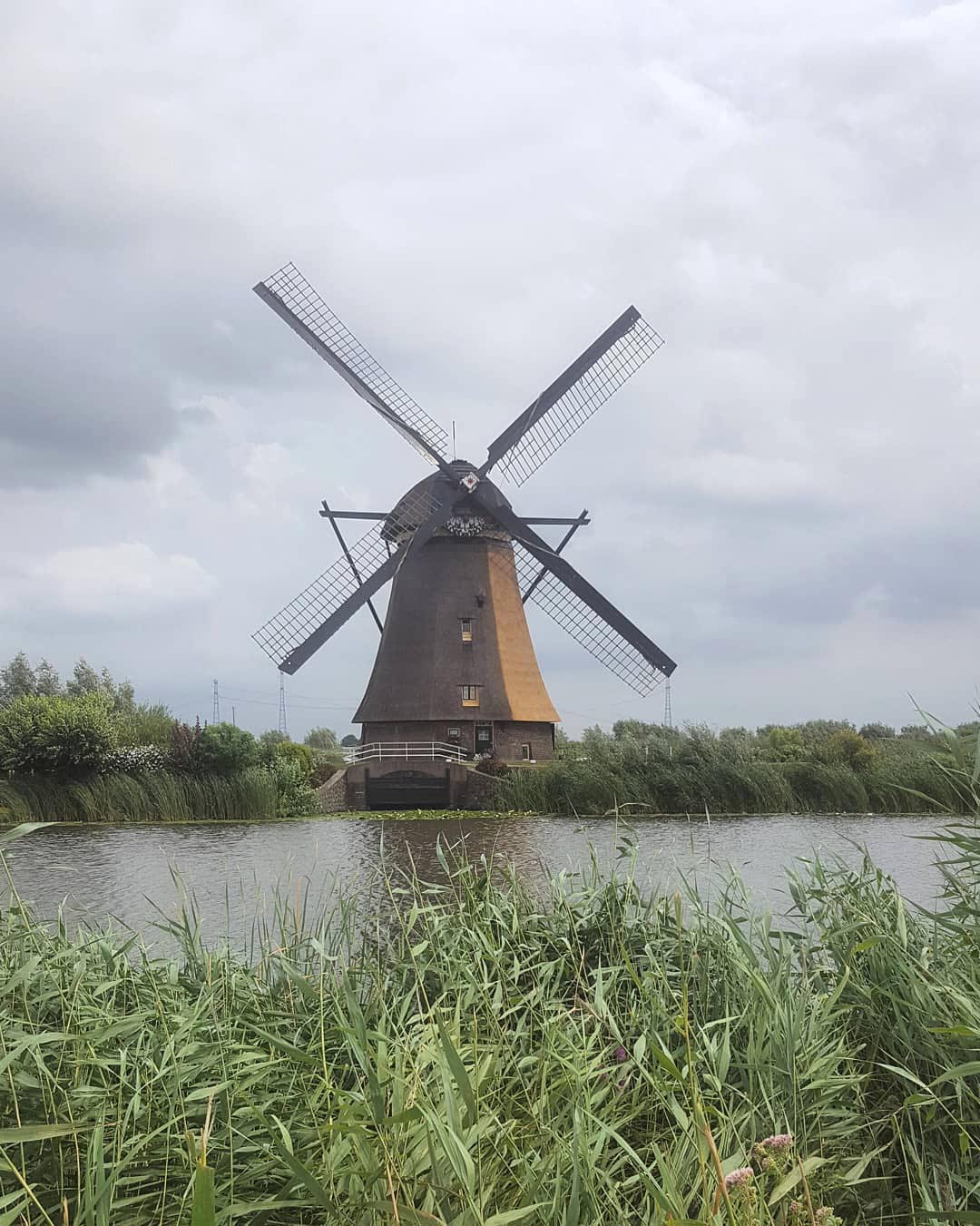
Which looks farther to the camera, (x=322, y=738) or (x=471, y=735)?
(x=322, y=738)

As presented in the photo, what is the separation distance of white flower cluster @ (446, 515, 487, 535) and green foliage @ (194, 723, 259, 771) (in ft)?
21.0

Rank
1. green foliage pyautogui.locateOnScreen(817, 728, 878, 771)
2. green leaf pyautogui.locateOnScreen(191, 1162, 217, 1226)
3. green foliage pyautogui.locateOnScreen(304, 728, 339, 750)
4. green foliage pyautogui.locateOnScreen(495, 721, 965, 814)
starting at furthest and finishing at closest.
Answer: green foliage pyautogui.locateOnScreen(304, 728, 339, 750) < green foliage pyautogui.locateOnScreen(817, 728, 878, 771) < green foliage pyautogui.locateOnScreen(495, 721, 965, 814) < green leaf pyautogui.locateOnScreen(191, 1162, 217, 1226)

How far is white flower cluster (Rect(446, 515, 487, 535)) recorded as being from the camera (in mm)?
24406

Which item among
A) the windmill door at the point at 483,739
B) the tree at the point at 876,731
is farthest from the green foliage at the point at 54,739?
the tree at the point at 876,731

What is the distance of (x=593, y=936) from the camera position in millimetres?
4562

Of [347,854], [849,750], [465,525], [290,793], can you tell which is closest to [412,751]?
[290,793]

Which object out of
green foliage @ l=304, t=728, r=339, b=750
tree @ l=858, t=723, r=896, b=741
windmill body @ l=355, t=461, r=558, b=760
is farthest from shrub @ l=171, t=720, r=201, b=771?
green foliage @ l=304, t=728, r=339, b=750

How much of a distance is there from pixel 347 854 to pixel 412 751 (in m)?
10.9

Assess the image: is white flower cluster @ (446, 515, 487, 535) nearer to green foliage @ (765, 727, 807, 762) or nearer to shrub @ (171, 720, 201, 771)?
shrub @ (171, 720, 201, 771)

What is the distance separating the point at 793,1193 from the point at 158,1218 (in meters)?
1.56

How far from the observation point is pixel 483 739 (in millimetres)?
24594

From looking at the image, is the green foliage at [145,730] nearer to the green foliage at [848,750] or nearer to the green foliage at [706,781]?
the green foliage at [706,781]

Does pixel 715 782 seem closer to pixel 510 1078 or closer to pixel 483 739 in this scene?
pixel 483 739

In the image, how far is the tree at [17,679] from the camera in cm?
4984
